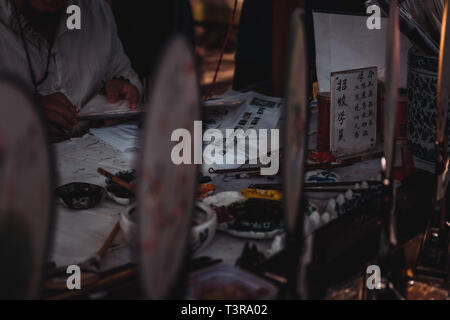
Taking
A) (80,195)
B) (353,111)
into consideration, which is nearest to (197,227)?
(80,195)

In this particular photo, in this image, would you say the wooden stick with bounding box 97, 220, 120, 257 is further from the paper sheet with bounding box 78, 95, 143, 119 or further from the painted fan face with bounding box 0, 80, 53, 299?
the paper sheet with bounding box 78, 95, 143, 119

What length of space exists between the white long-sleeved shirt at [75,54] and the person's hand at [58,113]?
0.42 meters

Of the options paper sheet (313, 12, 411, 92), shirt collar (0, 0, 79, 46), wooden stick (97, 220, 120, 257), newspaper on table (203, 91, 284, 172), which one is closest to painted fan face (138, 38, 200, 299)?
wooden stick (97, 220, 120, 257)

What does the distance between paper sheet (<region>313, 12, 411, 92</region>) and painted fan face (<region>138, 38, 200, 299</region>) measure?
1755 millimetres

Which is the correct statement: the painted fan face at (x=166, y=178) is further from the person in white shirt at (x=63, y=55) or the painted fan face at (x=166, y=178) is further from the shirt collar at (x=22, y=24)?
the shirt collar at (x=22, y=24)

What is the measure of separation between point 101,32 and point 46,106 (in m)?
0.99

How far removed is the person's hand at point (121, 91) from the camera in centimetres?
235

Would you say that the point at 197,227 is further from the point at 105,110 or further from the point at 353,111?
the point at 105,110

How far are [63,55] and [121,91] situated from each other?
0.40 metres

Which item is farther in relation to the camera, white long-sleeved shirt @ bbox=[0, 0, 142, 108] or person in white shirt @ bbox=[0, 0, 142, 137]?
white long-sleeved shirt @ bbox=[0, 0, 142, 108]

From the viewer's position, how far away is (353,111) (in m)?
1.65

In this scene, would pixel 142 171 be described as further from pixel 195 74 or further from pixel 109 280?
pixel 109 280

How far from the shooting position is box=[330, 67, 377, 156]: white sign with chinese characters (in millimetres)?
1595

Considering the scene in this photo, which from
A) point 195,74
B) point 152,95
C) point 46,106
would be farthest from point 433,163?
point 46,106
